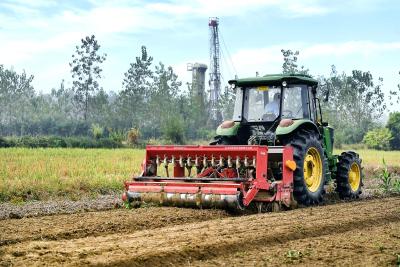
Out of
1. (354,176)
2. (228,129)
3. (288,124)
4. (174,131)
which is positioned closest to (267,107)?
(228,129)

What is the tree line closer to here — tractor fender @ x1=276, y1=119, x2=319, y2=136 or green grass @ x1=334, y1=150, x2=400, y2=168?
green grass @ x1=334, y1=150, x2=400, y2=168

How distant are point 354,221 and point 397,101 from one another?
209 ft

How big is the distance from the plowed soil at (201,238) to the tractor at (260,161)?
1.62ft

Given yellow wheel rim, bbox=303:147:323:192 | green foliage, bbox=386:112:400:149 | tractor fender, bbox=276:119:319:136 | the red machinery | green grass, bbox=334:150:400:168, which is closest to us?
the red machinery

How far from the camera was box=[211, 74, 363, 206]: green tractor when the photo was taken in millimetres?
11750

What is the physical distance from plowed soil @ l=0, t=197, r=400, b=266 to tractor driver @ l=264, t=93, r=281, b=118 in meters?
2.47

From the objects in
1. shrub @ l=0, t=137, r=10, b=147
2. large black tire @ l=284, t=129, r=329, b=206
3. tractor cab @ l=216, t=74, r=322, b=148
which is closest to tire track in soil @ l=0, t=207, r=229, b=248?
large black tire @ l=284, t=129, r=329, b=206

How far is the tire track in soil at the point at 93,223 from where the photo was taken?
805cm

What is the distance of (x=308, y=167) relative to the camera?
12.3 meters

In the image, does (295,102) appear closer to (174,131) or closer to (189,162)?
(189,162)

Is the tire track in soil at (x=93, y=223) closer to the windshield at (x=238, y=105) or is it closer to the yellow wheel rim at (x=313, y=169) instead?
the yellow wheel rim at (x=313, y=169)

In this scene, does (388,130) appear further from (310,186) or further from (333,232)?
(333,232)

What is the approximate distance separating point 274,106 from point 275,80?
499 millimetres

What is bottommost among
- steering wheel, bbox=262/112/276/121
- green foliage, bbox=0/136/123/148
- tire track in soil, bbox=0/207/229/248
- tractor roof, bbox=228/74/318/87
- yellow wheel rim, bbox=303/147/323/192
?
tire track in soil, bbox=0/207/229/248
